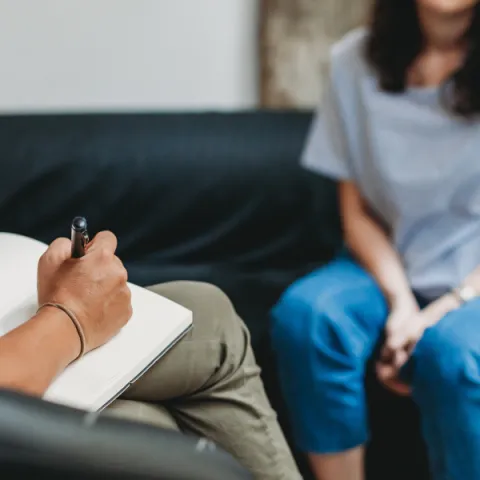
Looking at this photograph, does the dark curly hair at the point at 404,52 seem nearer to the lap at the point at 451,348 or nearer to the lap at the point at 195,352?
the lap at the point at 451,348

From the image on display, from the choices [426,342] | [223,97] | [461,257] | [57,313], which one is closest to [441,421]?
[426,342]

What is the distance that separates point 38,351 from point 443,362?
0.56 metres

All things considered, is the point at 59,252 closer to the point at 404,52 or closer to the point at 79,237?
the point at 79,237

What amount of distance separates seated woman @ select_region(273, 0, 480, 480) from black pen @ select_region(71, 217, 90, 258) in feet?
1.36

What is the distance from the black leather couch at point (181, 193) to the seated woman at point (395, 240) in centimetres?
20

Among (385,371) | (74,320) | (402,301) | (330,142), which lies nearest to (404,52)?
(330,142)

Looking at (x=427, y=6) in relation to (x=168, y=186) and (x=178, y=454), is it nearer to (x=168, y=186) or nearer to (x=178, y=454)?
(x=168, y=186)

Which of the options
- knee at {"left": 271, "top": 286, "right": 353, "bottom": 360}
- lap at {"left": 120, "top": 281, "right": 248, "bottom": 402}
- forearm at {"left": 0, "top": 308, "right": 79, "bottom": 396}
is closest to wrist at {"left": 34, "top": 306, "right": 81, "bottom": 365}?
forearm at {"left": 0, "top": 308, "right": 79, "bottom": 396}

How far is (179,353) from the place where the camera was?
3.00 ft

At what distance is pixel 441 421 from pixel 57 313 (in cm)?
56

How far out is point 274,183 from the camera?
1505 mm

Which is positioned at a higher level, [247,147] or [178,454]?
[178,454]

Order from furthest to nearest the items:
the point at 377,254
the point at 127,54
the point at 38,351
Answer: the point at 127,54 → the point at 377,254 → the point at 38,351

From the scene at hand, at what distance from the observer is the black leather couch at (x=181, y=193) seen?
4.85 feet
